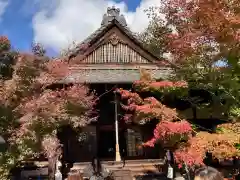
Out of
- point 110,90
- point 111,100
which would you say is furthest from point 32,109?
point 111,100

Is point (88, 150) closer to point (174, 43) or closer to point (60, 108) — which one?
point (60, 108)

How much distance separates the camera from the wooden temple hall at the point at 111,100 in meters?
19.1

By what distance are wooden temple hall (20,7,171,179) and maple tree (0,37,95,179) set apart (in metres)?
3.62

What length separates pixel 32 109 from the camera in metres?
13.8

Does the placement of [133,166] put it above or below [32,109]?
below

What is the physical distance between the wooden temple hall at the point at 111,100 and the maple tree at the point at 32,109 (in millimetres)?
3619

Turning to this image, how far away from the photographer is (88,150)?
1991cm

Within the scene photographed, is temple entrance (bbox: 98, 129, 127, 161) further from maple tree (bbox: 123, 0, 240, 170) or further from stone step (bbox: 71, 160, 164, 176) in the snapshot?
maple tree (bbox: 123, 0, 240, 170)

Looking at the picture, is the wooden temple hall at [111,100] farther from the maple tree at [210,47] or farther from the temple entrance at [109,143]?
the maple tree at [210,47]

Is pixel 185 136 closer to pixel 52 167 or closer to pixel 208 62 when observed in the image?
pixel 208 62

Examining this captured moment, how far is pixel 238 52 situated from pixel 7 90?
8347 mm

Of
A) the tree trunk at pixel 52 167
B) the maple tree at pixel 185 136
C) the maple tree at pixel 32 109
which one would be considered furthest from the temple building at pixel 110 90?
the maple tree at pixel 185 136

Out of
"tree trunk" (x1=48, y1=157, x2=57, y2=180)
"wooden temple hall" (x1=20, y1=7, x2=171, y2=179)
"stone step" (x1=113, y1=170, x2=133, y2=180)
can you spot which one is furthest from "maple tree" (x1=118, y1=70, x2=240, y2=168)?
"wooden temple hall" (x1=20, y1=7, x2=171, y2=179)

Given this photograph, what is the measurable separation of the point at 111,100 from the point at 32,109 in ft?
21.7
